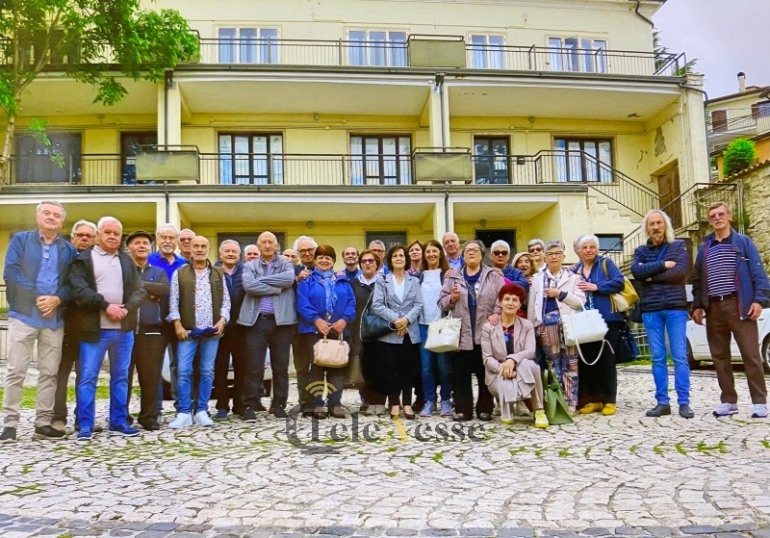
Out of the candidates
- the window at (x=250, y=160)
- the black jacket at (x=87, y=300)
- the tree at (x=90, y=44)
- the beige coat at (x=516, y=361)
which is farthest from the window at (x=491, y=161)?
the black jacket at (x=87, y=300)

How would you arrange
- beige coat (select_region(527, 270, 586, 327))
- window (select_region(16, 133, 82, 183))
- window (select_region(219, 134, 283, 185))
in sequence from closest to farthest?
beige coat (select_region(527, 270, 586, 327)) < window (select_region(16, 133, 82, 183)) < window (select_region(219, 134, 283, 185))

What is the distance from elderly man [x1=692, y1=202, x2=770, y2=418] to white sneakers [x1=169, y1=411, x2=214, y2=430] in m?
4.81

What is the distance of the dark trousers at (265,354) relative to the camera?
6699mm

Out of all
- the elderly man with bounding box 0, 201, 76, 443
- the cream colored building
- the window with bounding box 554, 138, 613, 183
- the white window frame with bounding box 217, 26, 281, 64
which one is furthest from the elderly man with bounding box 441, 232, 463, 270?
the white window frame with bounding box 217, 26, 281, 64

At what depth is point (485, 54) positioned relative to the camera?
21.1 metres

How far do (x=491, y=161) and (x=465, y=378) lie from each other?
1504 centimetres

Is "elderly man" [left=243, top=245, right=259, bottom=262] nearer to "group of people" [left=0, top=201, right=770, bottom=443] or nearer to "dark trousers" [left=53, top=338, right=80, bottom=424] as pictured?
"group of people" [left=0, top=201, right=770, bottom=443]

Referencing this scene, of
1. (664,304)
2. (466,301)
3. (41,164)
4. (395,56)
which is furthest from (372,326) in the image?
(41,164)

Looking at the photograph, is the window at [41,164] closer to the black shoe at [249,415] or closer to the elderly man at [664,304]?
the black shoe at [249,415]

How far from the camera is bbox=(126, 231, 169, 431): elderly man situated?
617 cm

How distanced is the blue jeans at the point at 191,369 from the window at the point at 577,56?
58.6ft

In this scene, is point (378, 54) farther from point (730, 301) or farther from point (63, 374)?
point (63, 374)

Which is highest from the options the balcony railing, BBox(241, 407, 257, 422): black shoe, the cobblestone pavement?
the balcony railing

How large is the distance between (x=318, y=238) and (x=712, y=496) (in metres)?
16.5
